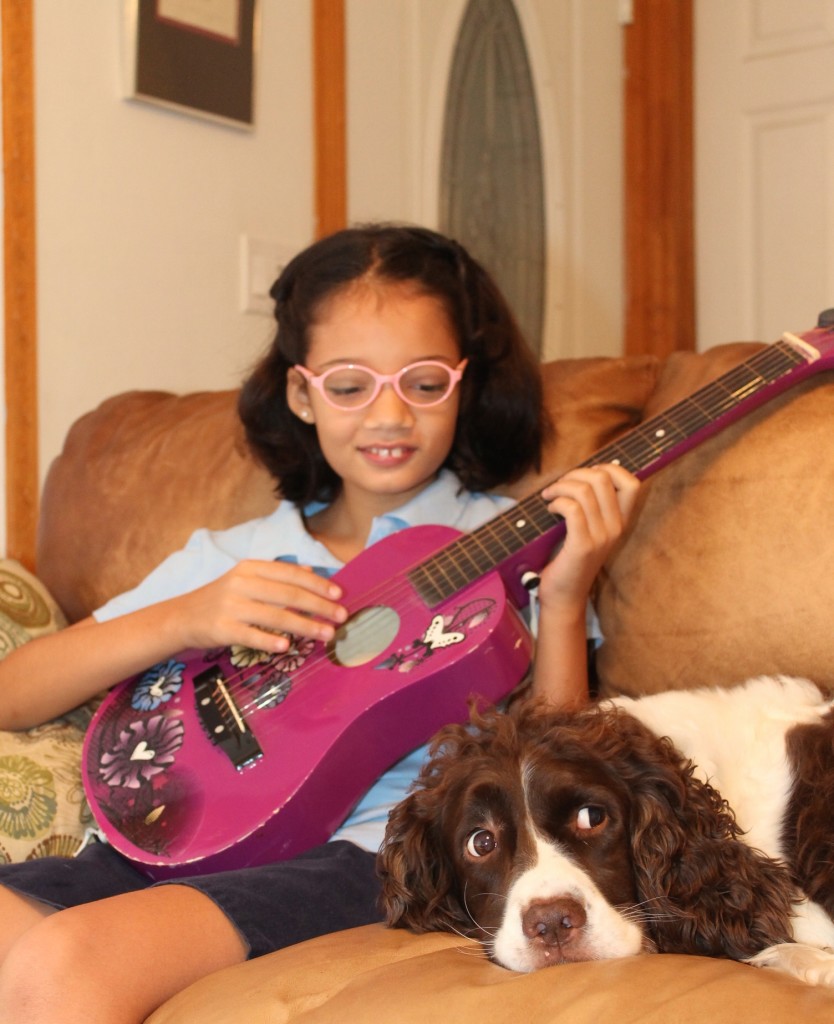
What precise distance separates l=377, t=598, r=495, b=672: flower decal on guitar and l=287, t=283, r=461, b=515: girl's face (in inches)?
17.5

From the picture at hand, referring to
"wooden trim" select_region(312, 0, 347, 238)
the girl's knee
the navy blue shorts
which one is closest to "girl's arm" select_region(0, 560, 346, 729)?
the navy blue shorts

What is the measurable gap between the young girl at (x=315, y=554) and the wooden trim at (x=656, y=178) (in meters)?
3.16

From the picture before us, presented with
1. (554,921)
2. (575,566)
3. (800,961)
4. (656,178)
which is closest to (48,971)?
(554,921)

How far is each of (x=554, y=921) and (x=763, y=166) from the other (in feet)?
15.7

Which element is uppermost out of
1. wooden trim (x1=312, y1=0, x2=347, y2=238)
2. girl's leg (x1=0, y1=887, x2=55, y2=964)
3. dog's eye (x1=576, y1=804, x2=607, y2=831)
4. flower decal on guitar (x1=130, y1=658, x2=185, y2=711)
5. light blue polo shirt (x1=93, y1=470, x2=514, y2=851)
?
wooden trim (x1=312, y1=0, x2=347, y2=238)

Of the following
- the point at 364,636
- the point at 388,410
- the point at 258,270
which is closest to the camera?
the point at 364,636

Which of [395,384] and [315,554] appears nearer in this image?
[395,384]

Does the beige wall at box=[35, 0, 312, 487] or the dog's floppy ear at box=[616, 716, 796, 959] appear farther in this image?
the beige wall at box=[35, 0, 312, 487]

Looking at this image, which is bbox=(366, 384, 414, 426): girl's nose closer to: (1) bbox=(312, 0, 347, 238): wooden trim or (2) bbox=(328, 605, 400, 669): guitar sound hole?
(2) bbox=(328, 605, 400, 669): guitar sound hole

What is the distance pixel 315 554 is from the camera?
8.27ft

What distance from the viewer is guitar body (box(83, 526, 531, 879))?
1.98 metres

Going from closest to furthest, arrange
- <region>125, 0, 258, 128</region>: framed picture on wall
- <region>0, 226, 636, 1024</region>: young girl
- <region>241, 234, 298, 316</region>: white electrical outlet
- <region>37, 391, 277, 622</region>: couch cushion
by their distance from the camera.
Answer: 1. <region>0, 226, 636, 1024</region>: young girl
2. <region>37, 391, 277, 622</region>: couch cushion
3. <region>125, 0, 258, 128</region>: framed picture on wall
4. <region>241, 234, 298, 316</region>: white electrical outlet

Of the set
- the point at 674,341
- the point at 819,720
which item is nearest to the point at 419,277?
the point at 819,720

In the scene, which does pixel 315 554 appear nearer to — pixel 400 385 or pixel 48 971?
pixel 400 385
